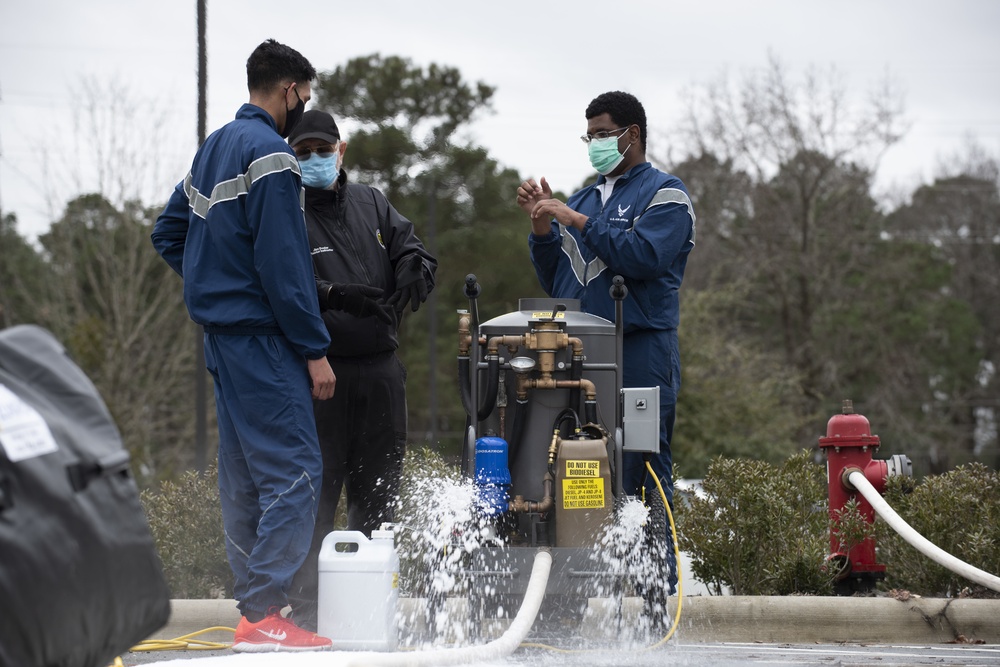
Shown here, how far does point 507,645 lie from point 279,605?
0.84 metres

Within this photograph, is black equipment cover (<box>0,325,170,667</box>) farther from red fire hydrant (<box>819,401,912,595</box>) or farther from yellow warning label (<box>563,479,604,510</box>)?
red fire hydrant (<box>819,401,912,595</box>)

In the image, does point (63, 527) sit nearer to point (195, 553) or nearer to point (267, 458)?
point (267, 458)

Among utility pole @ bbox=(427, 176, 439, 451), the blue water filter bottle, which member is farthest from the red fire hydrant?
utility pole @ bbox=(427, 176, 439, 451)

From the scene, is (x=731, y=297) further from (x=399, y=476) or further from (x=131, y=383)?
(x=399, y=476)

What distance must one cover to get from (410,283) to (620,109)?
1.31 metres

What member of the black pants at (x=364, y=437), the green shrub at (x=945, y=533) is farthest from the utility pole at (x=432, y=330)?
the black pants at (x=364, y=437)

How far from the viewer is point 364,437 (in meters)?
5.09

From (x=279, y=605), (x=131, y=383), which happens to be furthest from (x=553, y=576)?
(x=131, y=383)

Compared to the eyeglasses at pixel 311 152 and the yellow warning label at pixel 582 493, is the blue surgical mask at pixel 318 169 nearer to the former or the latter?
the eyeglasses at pixel 311 152

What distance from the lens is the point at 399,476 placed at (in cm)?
515

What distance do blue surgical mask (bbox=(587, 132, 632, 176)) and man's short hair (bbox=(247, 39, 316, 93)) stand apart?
146 centimetres

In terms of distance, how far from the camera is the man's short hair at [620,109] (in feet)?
17.9

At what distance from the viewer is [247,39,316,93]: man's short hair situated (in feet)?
14.9

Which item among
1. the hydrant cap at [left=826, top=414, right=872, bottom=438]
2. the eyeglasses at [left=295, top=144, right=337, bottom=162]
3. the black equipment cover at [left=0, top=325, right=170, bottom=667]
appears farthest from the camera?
the hydrant cap at [left=826, top=414, right=872, bottom=438]
